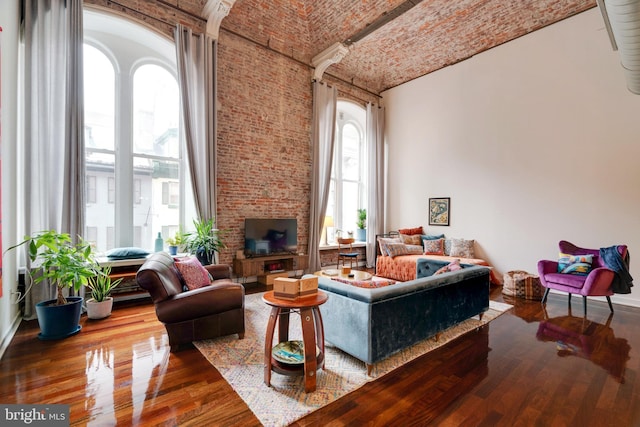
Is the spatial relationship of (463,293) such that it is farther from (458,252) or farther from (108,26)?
(108,26)

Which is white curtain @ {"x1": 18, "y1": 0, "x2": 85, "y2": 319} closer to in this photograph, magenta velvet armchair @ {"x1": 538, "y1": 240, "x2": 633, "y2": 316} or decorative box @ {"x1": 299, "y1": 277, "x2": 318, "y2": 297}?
decorative box @ {"x1": 299, "y1": 277, "x2": 318, "y2": 297}

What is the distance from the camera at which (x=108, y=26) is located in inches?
175

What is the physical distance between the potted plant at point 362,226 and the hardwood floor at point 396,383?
14.4 ft

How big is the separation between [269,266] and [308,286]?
136 inches

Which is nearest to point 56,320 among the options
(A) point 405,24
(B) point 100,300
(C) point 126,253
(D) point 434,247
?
(B) point 100,300

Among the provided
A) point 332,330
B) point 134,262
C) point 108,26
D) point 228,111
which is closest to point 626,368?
point 332,330

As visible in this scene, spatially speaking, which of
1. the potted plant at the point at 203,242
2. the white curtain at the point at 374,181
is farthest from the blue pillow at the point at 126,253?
the white curtain at the point at 374,181

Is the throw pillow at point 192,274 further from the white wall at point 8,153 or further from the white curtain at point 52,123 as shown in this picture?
the white curtain at point 52,123

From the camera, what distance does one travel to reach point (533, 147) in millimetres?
5320

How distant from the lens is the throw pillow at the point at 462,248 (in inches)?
232

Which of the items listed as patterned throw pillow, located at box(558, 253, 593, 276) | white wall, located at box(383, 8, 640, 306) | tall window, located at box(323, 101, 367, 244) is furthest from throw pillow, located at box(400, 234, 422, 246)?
patterned throw pillow, located at box(558, 253, 593, 276)

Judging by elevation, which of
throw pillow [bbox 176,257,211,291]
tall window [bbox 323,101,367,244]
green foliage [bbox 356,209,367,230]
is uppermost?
tall window [bbox 323,101,367,244]

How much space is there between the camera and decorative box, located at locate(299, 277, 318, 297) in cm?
224

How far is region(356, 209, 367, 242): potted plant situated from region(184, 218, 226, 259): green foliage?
3951 mm
